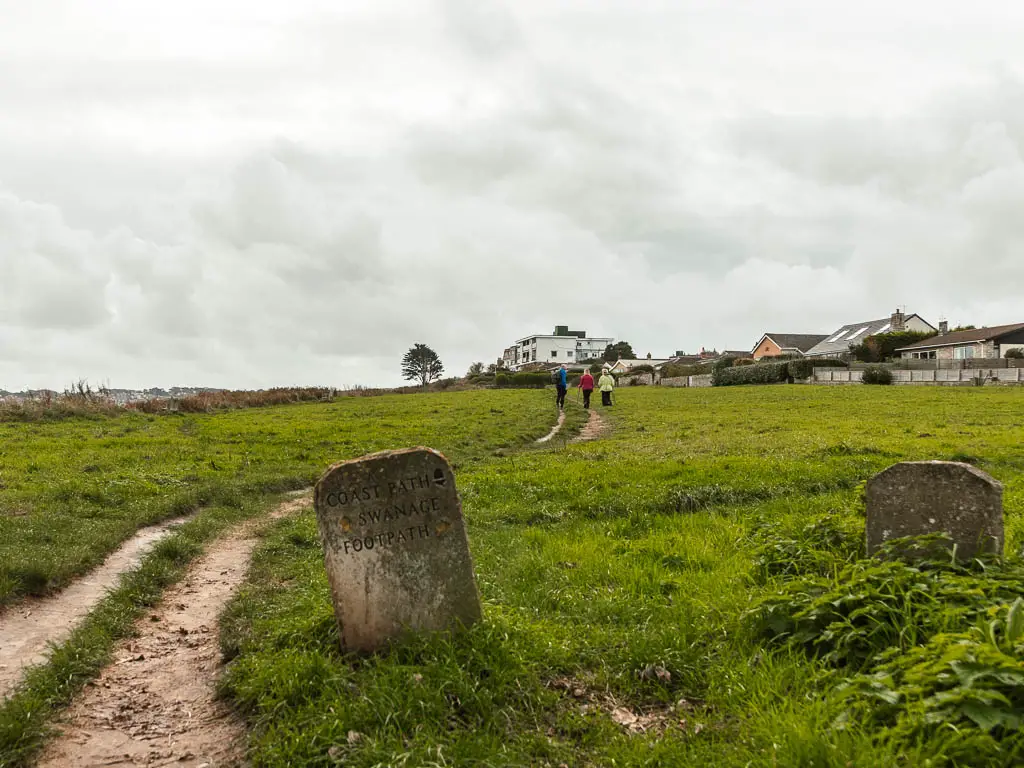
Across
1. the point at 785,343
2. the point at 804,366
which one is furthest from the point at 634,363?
the point at 804,366

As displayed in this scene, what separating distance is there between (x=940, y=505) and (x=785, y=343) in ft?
363

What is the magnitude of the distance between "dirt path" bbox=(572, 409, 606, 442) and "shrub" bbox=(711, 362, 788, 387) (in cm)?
3154

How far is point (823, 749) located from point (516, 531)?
667 cm

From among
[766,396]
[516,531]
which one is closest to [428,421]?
[516,531]

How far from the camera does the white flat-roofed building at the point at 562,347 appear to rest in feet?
542

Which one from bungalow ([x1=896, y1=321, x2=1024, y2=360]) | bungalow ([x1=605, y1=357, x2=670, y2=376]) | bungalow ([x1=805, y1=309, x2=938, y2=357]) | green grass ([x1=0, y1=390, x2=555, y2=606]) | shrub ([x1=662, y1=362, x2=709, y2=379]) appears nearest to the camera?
green grass ([x1=0, y1=390, x2=555, y2=606])

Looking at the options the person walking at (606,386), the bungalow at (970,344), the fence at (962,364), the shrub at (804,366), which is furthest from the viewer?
the bungalow at (970,344)

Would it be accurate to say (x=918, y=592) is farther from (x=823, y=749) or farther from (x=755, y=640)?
(x=823, y=749)

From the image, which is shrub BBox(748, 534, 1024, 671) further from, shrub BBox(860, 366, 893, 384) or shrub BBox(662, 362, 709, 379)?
shrub BBox(662, 362, 709, 379)

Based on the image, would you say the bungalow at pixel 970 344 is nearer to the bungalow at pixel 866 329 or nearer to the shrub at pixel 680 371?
the bungalow at pixel 866 329

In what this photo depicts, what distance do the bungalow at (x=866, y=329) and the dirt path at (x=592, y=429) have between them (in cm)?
7123

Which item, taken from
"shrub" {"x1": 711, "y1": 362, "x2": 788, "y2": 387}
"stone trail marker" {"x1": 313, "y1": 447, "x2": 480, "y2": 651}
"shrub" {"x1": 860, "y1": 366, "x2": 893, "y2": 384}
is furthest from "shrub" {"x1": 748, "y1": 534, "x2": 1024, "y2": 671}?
A: "shrub" {"x1": 711, "y1": 362, "x2": 788, "y2": 387}

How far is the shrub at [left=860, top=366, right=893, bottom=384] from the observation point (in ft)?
169

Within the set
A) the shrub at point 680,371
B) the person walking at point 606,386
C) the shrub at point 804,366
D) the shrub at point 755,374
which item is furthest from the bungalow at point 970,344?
the person walking at point 606,386
